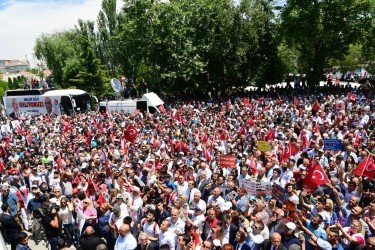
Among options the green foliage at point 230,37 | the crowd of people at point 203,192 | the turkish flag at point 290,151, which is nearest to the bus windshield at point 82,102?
the green foliage at point 230,37

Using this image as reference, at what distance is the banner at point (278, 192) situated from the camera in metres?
7.71

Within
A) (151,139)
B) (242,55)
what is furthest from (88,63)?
(151,139)

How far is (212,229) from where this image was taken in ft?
22.4

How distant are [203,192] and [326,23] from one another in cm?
2523

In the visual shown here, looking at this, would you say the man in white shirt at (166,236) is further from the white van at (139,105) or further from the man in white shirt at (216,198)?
the white van at (139,105)

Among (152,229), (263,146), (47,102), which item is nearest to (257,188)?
(152,229)

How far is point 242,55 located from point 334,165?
2477cm

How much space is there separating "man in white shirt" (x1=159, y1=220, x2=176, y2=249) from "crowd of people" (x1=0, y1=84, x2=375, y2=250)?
17mm

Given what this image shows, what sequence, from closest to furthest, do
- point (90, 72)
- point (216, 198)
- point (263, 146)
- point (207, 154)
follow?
1. point (216, 198)
2. point (263, 146)
3. point (207, 154)
4. point (90, 72)

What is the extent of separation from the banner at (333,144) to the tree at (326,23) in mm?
21305

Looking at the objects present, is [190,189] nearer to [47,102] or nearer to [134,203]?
[134,203]

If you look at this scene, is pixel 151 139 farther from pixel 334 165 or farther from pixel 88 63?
pixel 88 63

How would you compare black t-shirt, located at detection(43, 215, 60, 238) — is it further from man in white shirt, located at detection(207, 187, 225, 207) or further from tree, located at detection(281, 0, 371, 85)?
tree, located at detection(281, 0, 371, 85)

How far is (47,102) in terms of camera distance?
32.7m
